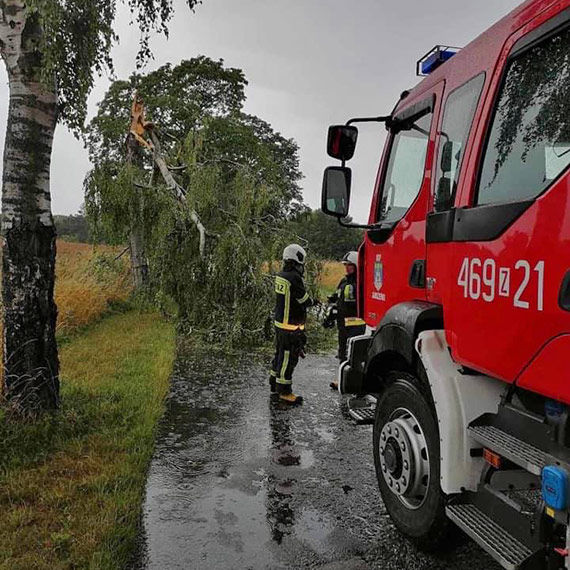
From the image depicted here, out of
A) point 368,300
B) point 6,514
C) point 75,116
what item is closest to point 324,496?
point 368,300

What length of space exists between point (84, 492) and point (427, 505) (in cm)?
226

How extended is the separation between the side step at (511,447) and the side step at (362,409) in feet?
4.32

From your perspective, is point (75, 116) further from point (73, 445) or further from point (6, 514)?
point (6, 514)

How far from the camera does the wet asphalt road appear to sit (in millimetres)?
3064

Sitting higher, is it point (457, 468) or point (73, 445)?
point (457, 468)

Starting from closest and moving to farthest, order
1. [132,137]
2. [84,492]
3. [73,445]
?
[84,492] < [73,445] < [132,137]

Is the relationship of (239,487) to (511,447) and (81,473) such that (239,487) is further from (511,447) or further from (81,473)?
(511,447)

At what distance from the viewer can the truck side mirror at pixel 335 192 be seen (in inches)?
137

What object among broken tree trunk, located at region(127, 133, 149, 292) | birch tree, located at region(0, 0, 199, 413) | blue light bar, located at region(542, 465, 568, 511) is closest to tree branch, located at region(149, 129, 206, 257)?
broken tree trunk, located at region(127, 133, 149, 292)

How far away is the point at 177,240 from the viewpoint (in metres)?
10.4

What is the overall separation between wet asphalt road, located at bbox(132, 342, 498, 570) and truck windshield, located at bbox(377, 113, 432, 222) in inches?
75.5

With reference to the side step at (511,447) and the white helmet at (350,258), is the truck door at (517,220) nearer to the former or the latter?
the side step at (511,447)

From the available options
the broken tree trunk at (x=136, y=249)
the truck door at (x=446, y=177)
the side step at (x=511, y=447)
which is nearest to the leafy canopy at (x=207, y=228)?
the broken tree trunk at (x=136, y=249)

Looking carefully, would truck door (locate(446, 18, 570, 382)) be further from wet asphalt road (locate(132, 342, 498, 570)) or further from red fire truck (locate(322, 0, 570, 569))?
wet asphalt road (locate(132, 342, 498, 570))
